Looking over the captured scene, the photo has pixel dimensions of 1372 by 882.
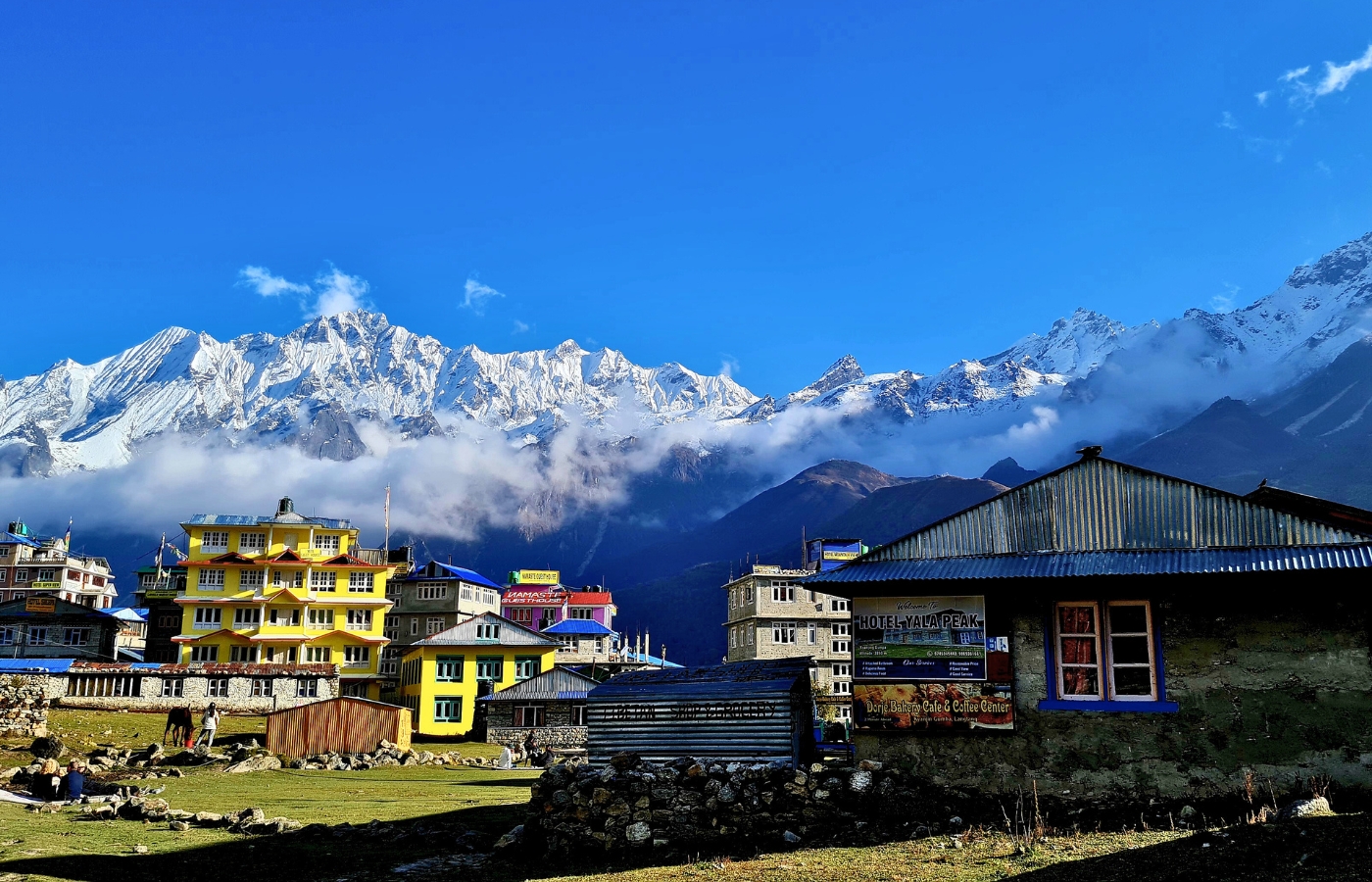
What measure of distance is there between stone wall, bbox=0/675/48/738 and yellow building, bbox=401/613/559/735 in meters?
23.8

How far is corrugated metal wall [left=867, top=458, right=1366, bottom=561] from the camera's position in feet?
68.3

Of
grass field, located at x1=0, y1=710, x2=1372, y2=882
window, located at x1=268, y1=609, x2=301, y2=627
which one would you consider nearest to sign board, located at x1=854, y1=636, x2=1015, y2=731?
grass field, located at x1=0, y1=710, x2=1372, y2=882

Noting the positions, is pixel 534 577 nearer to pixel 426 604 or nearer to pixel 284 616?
pixel 426 604

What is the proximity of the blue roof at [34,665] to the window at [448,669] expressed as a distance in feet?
79.4

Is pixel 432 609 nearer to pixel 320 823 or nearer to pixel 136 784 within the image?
pixel 136 784

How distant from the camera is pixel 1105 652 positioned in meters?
21.0

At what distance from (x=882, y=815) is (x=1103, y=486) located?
8740 millimetres

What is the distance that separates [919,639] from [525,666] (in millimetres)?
59544

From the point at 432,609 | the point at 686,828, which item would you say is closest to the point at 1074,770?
the point at 686,828

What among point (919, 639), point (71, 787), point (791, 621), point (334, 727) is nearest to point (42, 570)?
point (791, 621)

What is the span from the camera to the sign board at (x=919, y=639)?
2167 cm

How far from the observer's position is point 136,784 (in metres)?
34.0

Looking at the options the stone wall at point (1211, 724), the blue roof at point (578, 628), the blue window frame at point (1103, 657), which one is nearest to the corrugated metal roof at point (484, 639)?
the blue roof at point (578, 628)

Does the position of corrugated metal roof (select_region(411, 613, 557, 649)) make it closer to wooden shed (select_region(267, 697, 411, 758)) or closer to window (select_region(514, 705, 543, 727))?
window (select_region(514, 705, 543, 727))
